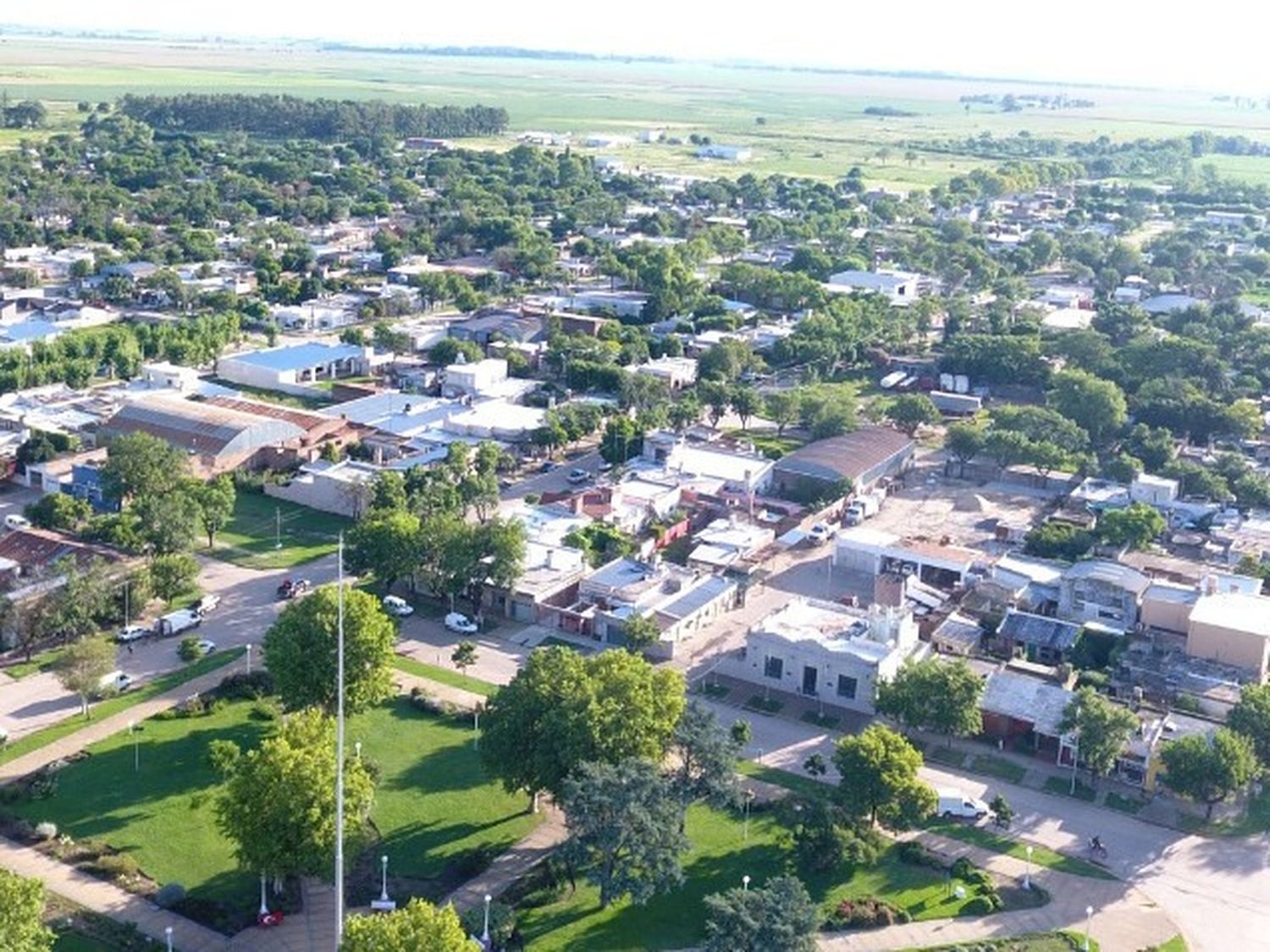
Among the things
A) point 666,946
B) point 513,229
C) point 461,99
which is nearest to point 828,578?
point 666,946

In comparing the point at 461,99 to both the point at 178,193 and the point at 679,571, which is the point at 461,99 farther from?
the point at 679,571

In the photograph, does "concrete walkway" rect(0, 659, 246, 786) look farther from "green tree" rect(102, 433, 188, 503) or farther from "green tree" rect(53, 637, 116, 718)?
"green tree" rect(102, 433, 188, 503)

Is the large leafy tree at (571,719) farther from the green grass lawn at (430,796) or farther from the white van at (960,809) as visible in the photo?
the white van at (960,809)

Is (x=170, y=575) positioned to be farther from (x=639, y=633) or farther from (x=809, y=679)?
(x=809, y=679)

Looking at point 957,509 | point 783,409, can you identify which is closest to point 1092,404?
point 957,509

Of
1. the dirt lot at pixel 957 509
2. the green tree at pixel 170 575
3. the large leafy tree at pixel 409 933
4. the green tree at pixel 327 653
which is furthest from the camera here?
the dirt lot at pixel 957 509

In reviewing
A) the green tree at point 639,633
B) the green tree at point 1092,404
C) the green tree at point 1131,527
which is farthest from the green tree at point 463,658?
the green tree at point 1092,404

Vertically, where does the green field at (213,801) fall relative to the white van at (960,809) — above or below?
below
